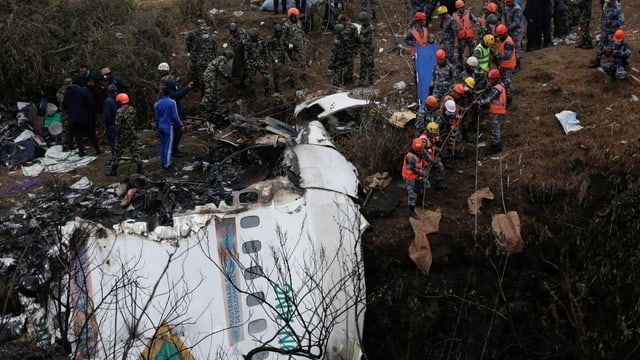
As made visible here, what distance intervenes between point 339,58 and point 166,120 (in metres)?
4.03

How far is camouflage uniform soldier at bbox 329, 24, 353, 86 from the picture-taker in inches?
508

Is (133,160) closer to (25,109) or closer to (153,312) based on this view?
(25,109)

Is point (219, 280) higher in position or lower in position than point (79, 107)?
lower

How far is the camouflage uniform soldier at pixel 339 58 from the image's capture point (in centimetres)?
1290

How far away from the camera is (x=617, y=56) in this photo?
1116cm

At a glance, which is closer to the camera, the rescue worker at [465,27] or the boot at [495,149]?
the boot at [495,149]

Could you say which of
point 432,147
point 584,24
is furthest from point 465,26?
point 432,147

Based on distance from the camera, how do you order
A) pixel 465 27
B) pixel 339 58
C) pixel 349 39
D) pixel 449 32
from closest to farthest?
1. pixel 449 32
2. pixel 465 27
3. pixel 349 39
4. pixel 339 58

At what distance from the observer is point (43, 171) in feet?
38.3

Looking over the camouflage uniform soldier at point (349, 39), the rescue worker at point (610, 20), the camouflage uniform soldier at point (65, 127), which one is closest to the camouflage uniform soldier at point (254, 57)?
the camouflage uniform soldier at point (349, 39)

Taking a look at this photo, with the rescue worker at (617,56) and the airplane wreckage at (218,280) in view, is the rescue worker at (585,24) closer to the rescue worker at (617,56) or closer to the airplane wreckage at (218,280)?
the rescue worker at (617,56)

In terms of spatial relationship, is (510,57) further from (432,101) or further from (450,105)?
(432,101)

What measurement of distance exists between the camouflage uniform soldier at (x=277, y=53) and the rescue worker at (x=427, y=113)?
14.3 ft

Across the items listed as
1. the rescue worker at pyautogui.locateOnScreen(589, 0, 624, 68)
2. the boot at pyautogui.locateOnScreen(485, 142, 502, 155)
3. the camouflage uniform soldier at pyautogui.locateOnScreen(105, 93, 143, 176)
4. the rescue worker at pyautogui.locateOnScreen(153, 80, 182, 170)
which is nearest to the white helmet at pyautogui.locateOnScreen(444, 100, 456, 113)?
the boot at pyautogui.locateOnScreen(485, 142, 502, 155)
